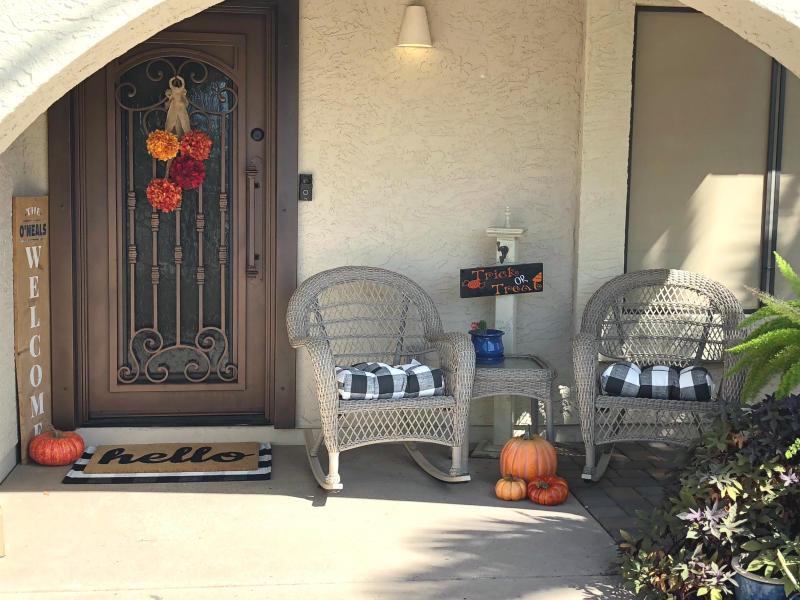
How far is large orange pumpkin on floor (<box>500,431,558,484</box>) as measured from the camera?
4066 millimetres

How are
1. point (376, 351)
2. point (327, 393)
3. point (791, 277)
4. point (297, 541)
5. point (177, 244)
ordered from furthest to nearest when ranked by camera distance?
point (376, 351)
point (177, 244)
point (327, 393)
point (297, 541)
point (791, 277)

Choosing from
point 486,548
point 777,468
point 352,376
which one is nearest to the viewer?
point 777,468

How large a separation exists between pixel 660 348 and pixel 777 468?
199cm

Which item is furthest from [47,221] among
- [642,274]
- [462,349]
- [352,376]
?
[642,274]

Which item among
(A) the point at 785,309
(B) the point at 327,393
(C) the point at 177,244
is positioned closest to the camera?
(A) the point at 785,309

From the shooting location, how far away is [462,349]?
4125mm

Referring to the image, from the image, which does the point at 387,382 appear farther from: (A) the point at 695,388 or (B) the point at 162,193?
(B) the point at 162,193

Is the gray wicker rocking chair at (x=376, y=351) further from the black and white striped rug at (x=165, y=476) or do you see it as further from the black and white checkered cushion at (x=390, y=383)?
the black and white striped rug at (x=165, y=476)

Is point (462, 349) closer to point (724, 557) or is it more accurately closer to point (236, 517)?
point (236, 517)

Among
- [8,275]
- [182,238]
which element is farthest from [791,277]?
[8,275]

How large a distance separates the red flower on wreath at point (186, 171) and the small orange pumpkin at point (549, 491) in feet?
7.70

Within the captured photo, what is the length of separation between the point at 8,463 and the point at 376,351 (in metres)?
1.94

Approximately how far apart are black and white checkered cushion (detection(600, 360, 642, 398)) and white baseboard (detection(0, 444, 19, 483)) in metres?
2.89

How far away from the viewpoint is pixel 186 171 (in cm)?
462
